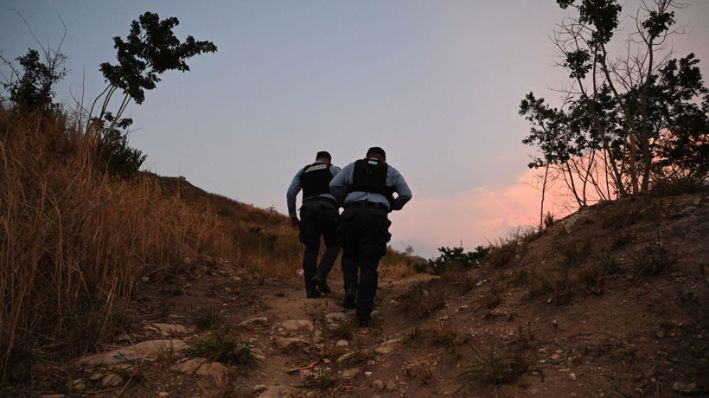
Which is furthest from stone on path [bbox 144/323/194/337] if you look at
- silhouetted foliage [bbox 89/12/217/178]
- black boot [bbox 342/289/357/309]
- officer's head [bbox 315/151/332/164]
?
silhouetted foliage [bbox 89/12/217/178]

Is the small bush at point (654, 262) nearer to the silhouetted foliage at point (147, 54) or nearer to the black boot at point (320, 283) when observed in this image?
the black boot at point (320, 283)

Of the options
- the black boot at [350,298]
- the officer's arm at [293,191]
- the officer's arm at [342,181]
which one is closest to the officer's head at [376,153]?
the officer's arm at [342,181]

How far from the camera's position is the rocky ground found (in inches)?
102

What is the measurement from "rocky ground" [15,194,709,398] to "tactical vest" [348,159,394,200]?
1299 millimetres

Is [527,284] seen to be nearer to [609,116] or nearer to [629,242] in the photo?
[629,242]

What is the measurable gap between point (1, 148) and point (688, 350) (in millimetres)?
4945

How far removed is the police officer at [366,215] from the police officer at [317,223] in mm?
585

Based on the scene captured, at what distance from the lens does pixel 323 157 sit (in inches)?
231

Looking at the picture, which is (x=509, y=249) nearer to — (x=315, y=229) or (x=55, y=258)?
(x=315, y=229)

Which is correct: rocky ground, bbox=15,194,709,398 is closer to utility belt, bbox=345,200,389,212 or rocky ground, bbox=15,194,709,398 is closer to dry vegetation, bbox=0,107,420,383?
dry vegetation, bbox=0,107,420,383

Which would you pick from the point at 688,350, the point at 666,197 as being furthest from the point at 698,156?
the point at 688,350

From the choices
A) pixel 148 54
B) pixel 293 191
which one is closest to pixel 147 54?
pixel 148 54

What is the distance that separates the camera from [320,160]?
230 inches

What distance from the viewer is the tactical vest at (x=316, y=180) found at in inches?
220
